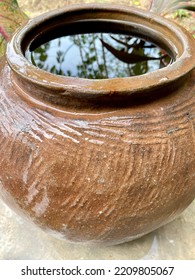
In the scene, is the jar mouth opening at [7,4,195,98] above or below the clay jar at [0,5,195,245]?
above

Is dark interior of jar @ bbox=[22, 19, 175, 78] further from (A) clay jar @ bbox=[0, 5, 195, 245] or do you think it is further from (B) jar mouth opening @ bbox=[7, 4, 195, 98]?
(A) clay jar @ bbox=[0, 5, 195, 245]

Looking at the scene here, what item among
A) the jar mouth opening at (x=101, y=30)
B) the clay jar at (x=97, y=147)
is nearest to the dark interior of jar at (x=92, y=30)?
the jar mouth opening at (x=101, y=30)

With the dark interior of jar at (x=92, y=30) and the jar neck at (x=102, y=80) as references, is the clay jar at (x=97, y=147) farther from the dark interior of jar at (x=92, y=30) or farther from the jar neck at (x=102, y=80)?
the dark interior of jar at (x=92, y=30)

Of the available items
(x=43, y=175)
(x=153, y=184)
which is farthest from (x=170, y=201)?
(x=43, y=175)

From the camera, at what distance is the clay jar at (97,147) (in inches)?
47.6

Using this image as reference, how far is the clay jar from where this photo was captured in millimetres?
1208

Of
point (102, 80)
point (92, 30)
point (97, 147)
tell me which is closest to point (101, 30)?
point (92, 30)

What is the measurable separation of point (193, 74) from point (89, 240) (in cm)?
74

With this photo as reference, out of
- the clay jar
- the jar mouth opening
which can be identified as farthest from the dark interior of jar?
the clay jar

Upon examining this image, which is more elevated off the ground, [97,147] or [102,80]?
[102,80]

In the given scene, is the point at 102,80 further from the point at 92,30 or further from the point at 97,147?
the point at 92,30

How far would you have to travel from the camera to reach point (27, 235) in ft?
5.74

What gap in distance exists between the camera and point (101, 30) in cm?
169

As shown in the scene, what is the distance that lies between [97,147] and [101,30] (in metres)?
0.70
